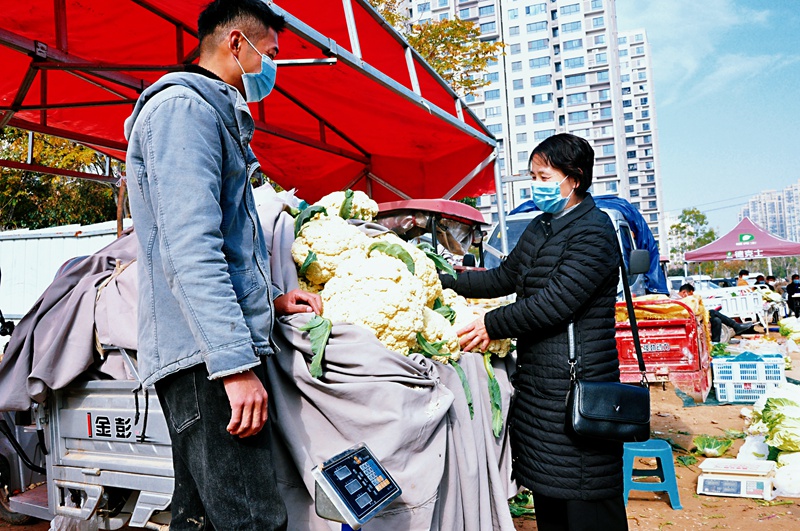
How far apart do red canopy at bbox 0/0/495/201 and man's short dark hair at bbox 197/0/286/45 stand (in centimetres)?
196

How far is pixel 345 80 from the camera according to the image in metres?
5.25

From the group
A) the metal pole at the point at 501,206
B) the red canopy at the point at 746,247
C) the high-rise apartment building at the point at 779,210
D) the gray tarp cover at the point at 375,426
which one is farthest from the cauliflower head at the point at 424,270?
the high-rise apartment building at the point at 779,210

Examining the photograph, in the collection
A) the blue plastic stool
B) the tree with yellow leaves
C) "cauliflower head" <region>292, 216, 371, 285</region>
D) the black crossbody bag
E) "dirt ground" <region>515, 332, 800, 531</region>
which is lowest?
"dirt ground" <region>515, 332, 800, 531</region>

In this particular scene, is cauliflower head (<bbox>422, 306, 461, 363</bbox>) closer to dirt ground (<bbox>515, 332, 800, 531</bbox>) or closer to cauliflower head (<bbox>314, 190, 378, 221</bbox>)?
cauliflower head (<bbox>314, 190, 378, 221</bbox>)

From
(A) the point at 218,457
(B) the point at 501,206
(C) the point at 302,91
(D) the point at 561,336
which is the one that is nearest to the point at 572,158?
(D) the point at 561,336

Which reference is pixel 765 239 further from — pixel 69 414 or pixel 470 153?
pixel 69 414

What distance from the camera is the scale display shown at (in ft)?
4.45

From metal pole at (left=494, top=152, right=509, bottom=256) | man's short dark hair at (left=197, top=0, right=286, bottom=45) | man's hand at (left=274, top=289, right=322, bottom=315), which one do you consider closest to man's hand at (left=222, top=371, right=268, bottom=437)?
man's hand at (left=274, top=289, right=322, bottom=315)

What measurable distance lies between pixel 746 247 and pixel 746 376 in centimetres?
2036

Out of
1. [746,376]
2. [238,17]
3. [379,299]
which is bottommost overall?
[746,376]

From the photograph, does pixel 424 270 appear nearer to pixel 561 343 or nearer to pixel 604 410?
pixel 561 343

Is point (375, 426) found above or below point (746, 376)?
above

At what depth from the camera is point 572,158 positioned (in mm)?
2562

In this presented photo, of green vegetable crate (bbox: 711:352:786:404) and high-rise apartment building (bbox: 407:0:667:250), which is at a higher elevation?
high-rise apartment building (bbox: 407:0:667:250)
